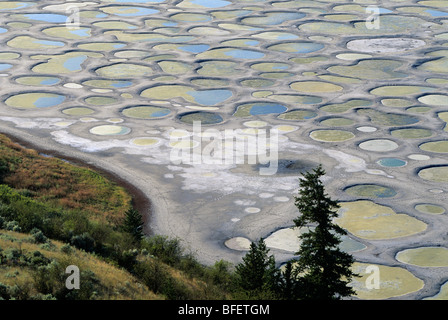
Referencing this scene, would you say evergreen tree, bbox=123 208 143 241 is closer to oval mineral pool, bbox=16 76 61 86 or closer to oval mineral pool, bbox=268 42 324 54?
oval mineral pool, bbox=16 76 61 86

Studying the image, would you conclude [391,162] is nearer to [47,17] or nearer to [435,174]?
[435,174]

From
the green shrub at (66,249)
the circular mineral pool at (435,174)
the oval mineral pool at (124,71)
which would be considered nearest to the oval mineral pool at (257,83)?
the oval mineral pool at (124,71)

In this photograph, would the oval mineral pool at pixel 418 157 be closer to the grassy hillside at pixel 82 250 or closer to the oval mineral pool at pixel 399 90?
the oval mineral pool at pixel 399 90

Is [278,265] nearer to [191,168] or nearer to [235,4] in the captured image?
[191,168]

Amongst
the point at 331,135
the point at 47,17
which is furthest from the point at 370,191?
the point at 47,17

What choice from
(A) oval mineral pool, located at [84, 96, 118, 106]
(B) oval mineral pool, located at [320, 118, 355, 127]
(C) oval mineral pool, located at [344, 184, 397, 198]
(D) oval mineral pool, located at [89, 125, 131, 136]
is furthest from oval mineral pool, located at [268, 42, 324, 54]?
(C) oval mineral pool, located at [344, 184, 397, 198]
